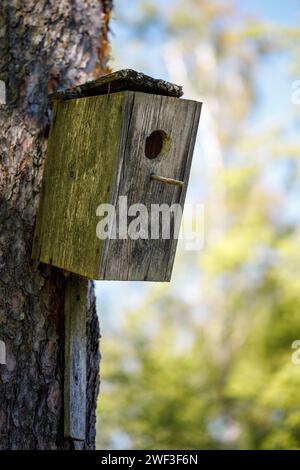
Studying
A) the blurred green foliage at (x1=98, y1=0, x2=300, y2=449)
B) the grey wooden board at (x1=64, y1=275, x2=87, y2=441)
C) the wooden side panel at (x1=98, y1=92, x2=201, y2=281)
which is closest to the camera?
the wooden side panel at (x1=98, y1=92, x2=201, y2=281)

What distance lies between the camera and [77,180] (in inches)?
88.0

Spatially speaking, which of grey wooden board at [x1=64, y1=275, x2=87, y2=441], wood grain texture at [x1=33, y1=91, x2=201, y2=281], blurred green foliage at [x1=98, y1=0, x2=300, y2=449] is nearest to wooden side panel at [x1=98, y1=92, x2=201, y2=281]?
wood grain texture at [x1=33, y1=91, x2=201, y2=281]

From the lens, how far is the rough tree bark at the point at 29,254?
2.27m

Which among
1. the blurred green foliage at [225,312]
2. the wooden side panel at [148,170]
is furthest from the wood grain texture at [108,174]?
the blurred green foliage at [225,312]

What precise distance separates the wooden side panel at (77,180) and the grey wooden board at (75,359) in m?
0.20

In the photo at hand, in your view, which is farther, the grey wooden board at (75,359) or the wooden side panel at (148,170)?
the grey wooden board at (75,359)

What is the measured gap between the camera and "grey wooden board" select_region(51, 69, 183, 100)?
209cm

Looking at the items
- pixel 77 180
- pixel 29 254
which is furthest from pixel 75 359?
pixel 77 180

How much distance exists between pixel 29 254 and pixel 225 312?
1120 cm

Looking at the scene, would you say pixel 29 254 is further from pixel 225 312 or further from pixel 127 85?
pixel 225 312

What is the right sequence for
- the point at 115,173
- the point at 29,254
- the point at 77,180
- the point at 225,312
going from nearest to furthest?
the point at 115,173 → the point at 77,180 → the point at 29,254 → the point at 225,312

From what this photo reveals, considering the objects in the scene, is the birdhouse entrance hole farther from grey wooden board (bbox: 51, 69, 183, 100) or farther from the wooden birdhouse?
grey wooden board (bbox: 51, 69, 183, 100)

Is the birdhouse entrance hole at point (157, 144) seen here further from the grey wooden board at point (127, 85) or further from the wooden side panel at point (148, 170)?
the grey wooden board at point (127, 85)
